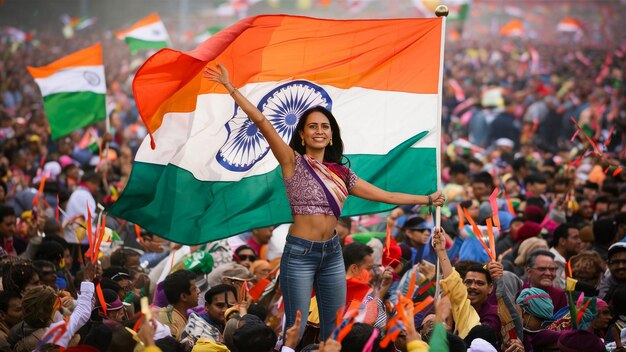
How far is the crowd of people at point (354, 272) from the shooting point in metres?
6.11

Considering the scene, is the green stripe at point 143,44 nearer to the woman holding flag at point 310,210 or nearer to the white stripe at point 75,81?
the white stripe at point 75,81

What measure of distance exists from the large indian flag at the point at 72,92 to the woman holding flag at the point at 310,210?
8.78 m

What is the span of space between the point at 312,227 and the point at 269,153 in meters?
1.51

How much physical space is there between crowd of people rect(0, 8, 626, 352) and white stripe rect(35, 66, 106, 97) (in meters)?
1.10

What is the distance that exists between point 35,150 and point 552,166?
8060 mm

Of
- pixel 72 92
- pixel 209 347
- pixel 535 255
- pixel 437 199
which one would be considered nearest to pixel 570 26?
pixel 72 92

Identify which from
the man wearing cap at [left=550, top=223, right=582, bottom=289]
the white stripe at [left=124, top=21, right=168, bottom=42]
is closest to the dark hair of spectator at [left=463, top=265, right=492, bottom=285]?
the man wearing cap at [left=550, top=223, right=582, bottom=289]

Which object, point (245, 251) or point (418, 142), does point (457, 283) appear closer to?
point (418, 142)

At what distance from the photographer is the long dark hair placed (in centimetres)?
628

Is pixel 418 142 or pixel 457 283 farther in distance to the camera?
pixel 418 142

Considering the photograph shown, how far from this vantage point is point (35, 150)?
16469 mm

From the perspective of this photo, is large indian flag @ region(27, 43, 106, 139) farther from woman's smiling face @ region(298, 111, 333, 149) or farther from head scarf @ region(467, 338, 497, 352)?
head scarf @ region(467, 338, 497, 352)

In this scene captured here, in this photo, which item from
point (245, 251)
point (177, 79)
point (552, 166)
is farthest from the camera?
point (552, 166)

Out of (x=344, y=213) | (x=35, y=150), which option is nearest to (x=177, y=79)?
(x=344, y=213)
